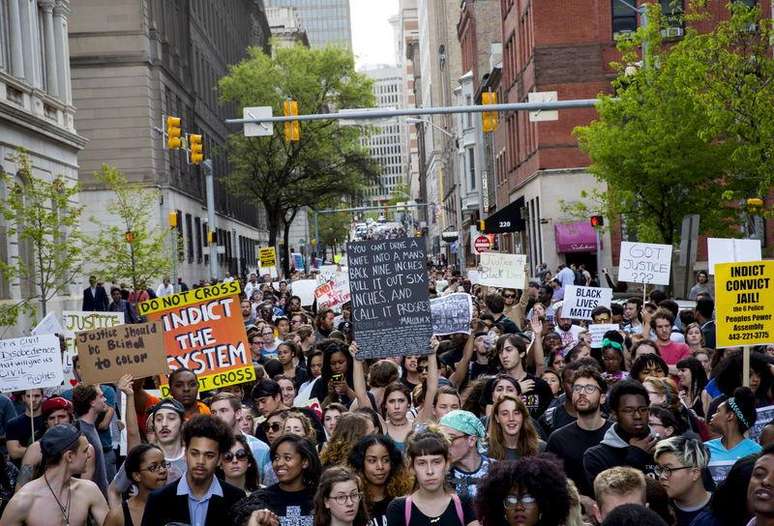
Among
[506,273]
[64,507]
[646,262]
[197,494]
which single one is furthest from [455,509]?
[506,273]

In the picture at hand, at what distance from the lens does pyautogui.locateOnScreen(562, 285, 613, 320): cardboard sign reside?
17750 millimetres

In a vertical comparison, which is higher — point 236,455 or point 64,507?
point 236,455

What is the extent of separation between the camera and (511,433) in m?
8.82

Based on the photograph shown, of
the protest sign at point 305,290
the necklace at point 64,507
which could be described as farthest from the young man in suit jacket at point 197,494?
the protest sign at point 305,290

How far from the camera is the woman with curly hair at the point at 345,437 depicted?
865cm

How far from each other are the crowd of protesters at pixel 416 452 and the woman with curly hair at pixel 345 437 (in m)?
0.01

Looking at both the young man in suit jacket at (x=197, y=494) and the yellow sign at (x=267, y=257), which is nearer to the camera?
the young man in suit jacket at (x=197, y=494)

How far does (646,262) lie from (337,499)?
12.9 metres

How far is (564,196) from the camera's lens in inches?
1950

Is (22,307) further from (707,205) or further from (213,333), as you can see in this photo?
(213,333)

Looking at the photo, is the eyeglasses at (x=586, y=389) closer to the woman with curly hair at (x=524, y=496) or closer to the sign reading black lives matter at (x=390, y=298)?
the sign reading black lives matter at (x=390, y=298)

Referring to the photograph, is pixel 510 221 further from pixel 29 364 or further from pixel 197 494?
pixel 197 494

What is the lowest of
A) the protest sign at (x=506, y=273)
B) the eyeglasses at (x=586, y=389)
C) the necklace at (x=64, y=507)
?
the necklace at (x=64, y=507)

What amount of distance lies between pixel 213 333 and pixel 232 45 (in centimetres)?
8186
